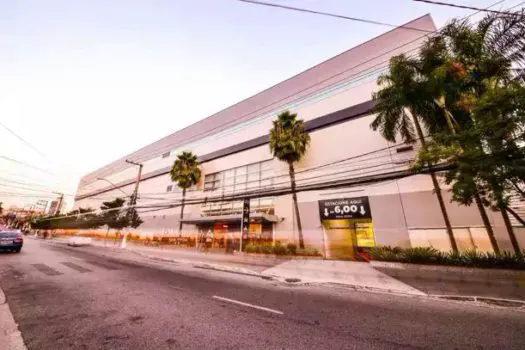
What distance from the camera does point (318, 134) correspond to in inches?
768

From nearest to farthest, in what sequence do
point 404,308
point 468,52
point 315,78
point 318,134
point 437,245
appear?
point 404,308 → point 468,52 → point 437,245 → point 318,134 → point 315,78

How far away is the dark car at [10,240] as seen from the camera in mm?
13984

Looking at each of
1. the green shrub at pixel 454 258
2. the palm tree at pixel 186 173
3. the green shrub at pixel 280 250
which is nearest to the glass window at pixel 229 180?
the palm tree at pixel 186 173

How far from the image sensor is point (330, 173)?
56.7 ft

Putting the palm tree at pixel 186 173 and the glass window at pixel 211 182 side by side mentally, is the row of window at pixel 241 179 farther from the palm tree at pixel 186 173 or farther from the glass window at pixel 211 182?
the palm tree at pixel 186 173

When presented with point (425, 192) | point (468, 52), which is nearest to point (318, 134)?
point (425, 192)

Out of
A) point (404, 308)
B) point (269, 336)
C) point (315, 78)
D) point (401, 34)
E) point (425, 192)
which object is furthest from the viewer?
point (315, 78)

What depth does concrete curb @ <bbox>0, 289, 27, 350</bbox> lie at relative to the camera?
315cm

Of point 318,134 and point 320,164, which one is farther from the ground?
point 318,134

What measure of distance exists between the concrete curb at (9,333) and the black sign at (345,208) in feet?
52.2

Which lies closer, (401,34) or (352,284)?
(352,284)

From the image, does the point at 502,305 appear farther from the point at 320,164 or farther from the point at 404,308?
the point at 320,164

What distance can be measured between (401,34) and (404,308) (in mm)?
20965

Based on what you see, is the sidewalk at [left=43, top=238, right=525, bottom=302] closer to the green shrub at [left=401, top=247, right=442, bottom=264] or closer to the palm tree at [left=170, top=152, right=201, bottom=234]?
the green shrub at [left=401, top=247, right=442, bottom=264]
